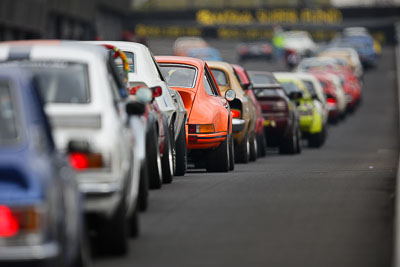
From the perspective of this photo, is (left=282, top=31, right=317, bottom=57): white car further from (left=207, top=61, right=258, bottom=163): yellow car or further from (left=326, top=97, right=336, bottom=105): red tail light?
(left=207, top=61, right=258, bottom=163): yellow car

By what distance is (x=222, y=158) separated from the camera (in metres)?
18.5

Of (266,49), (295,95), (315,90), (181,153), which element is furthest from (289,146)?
(266,49)

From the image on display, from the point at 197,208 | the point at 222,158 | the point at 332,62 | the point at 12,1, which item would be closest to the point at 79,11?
the point at 332,62

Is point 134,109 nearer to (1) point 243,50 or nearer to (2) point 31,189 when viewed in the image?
(2) point 31,189

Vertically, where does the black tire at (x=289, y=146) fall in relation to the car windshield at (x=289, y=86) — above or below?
below

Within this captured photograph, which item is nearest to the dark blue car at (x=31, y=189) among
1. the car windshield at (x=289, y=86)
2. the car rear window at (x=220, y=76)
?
the car rear window at (x=220, y=76)

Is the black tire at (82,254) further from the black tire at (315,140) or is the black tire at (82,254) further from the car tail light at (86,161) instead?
the black tire at (315,140)

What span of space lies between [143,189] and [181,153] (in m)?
5.17

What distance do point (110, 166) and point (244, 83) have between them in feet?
45.8

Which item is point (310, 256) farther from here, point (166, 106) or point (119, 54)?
point (166, 106)

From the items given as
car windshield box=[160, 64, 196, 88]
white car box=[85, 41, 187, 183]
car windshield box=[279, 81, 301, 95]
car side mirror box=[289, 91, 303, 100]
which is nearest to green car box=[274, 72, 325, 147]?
car windshield box=[279, 81, 301, 95]

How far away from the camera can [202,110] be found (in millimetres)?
17844

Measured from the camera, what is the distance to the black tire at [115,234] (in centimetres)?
920

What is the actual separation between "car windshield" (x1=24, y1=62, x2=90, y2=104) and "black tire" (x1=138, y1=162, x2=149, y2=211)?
1.61 metres
